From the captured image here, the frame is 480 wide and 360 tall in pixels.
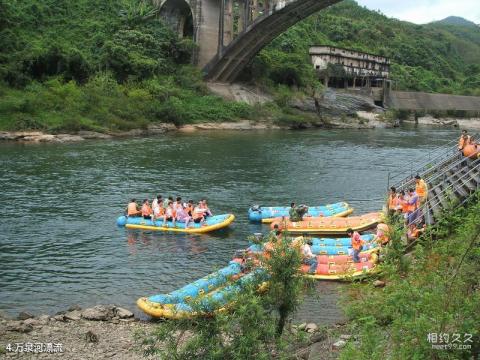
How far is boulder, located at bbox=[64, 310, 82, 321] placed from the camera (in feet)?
41.2

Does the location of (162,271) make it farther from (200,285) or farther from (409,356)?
(409,356)

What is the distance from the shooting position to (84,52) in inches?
2034

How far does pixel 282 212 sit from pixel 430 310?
47.6 ft

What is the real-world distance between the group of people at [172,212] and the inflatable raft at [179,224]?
0.13 metres

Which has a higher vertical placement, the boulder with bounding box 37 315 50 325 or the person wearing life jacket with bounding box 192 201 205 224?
the person wearing life jacket with bounding box 192 201 205 224

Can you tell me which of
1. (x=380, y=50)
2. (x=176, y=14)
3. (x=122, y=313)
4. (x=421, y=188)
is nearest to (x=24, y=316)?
(x=122, y=313)

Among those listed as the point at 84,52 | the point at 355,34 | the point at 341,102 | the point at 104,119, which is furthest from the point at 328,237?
the point at 355,34

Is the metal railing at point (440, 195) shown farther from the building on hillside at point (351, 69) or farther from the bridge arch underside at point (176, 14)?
the building on hillside at point (351, 69)

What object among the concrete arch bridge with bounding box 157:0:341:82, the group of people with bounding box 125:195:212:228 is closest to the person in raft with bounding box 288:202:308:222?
the group of people with bounding box 125:195:212:228

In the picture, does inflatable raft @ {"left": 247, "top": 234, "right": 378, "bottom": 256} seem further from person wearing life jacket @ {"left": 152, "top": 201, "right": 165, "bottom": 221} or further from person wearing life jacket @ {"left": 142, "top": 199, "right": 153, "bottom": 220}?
person wearing life jacket @ {"left": 142, "top": 199, "right": 153, "bottom": 220}

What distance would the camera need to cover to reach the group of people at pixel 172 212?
20.4m

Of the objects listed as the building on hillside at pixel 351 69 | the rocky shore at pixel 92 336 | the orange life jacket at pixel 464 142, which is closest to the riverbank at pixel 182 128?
the building on hillside at pixel 351 69

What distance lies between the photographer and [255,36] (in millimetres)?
51625

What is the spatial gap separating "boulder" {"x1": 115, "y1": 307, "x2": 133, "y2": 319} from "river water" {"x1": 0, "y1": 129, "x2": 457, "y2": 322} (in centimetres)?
63
